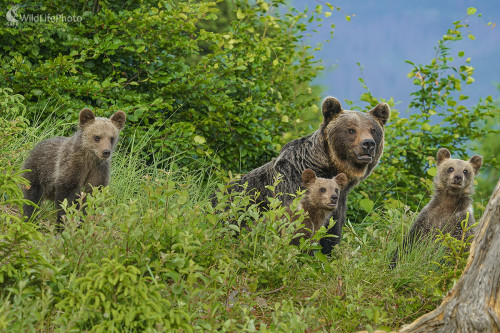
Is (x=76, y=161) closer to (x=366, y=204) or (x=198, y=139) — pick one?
(x=198, y=139)

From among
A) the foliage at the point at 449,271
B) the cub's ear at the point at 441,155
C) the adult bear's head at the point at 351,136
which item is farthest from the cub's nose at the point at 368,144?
the foliage at the point at 449,271

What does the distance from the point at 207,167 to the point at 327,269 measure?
3.78 metres

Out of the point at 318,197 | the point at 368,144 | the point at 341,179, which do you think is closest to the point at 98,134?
the point at 318,197

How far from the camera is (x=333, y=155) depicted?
6.22 metres

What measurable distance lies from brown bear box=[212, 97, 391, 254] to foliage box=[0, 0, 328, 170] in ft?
7.13

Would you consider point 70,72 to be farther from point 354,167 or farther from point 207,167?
point 354,167

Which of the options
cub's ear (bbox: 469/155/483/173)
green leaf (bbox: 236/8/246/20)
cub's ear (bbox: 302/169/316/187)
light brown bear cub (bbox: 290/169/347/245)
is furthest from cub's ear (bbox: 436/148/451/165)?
green leaf (bbox: 236/8/246/20)

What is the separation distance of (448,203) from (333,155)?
130 centimetres

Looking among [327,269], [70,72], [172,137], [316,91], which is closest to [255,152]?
[172,137]

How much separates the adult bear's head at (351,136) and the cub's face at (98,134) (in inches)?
85.7

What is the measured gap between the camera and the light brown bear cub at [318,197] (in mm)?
5855

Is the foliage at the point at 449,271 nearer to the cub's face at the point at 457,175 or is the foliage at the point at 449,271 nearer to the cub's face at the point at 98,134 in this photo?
the cub's face at the point at 457,175

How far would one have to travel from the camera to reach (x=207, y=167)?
8.57 meters

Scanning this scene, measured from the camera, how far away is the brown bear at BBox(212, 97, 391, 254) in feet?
19.9
